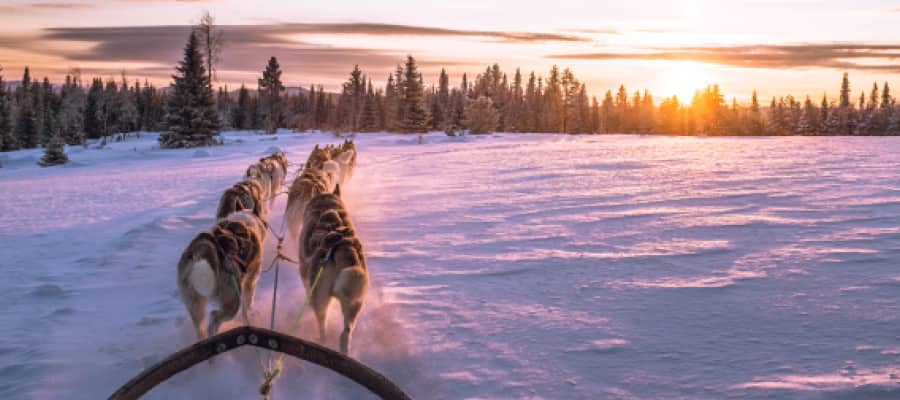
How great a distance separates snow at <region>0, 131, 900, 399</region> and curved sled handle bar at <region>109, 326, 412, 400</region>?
72.3 inches

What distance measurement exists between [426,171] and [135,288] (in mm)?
13829

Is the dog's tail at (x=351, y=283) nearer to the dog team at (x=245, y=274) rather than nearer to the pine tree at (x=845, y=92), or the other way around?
the dog team at (x=245, y=274)

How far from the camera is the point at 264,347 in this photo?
215 centimetres

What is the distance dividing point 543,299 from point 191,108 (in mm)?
33901

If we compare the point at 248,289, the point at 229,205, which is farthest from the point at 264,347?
the point at 229,205

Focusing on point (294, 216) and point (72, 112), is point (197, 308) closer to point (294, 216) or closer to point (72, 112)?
point (294, 216)

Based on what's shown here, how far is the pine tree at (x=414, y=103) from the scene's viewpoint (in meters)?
48.0

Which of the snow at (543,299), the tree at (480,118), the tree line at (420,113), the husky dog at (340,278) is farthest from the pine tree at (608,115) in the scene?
the husky dog at (340,278)

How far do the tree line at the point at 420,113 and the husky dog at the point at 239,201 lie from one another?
3978cm

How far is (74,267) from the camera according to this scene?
23.3 feet

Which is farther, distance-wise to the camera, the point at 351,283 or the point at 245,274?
the point at 245,274

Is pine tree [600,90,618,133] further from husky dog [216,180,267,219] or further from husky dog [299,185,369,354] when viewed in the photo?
husky dog [299,185,369,354]

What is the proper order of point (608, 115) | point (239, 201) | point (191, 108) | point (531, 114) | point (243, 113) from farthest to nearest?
point (608, 115)
point (531, 114)
point (243, 113)
point (191, 108)
point (239, 201)

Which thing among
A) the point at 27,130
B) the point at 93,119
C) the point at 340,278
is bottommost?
the point at 340,278
